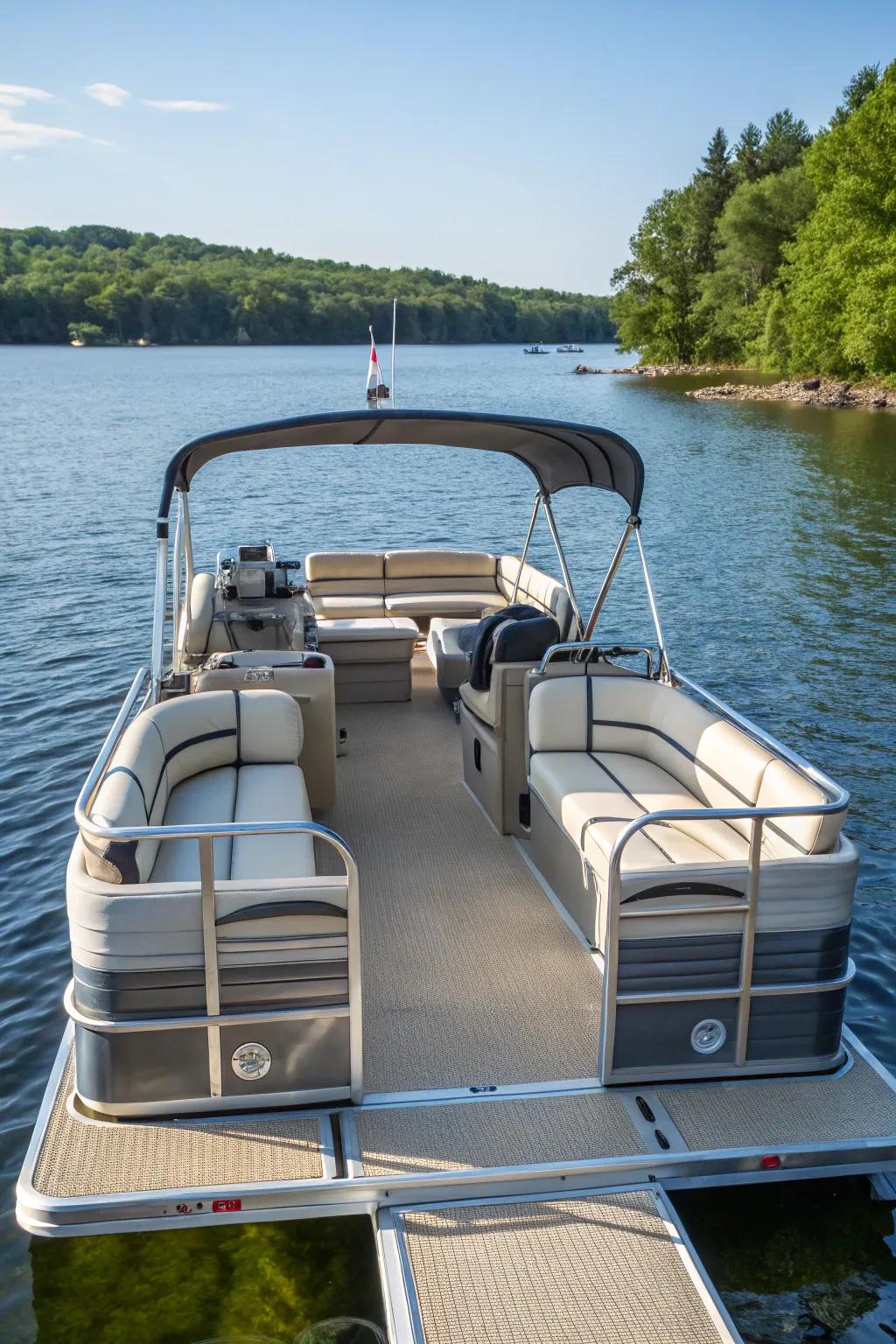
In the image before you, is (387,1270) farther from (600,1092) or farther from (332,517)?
(332,517)

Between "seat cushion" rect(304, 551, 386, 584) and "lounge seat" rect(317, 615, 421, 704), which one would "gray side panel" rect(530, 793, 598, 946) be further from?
"seat cushion" rect(304, 551, 386, 584)

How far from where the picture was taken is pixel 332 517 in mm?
22531

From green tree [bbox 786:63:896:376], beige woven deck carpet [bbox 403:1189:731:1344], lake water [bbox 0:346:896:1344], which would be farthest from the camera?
green tree [bbox 786:63:896:376]

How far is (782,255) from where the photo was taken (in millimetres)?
52625

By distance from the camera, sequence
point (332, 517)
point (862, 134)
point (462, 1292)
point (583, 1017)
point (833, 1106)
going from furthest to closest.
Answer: point (862, 134) → point (332, 517) → point (583, 1017) → point (833, 1106) → point (462, 1292)

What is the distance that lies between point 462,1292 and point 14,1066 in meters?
2.83

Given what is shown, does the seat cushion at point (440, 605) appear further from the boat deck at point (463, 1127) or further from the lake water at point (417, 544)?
the boat deck at point (463, 1127)

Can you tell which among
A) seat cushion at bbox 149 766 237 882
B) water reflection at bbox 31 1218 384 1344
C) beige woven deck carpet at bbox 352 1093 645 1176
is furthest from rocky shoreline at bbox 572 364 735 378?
water reflection at bbox 31 1218 384 1344

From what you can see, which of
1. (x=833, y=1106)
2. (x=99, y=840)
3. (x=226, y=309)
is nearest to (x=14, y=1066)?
(x=99, y=840)

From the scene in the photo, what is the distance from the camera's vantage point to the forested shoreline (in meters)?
105

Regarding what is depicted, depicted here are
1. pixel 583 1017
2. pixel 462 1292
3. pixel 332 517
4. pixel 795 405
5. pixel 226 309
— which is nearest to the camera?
pixel 462 1292

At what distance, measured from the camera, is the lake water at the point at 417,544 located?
Answer: 12.4 ft

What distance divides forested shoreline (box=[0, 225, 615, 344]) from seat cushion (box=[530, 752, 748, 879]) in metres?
109

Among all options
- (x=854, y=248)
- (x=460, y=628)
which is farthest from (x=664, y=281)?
(x=460, y=628)
